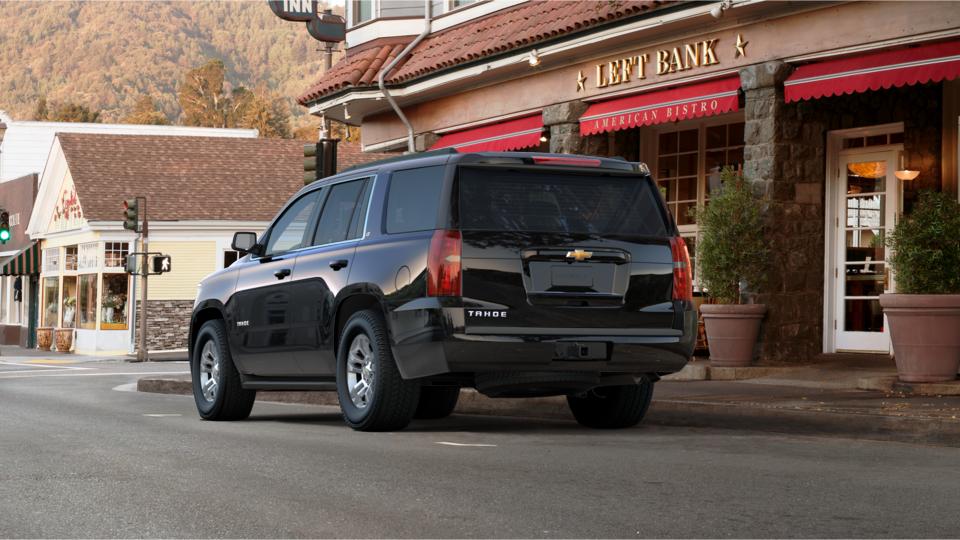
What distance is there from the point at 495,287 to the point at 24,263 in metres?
44.7

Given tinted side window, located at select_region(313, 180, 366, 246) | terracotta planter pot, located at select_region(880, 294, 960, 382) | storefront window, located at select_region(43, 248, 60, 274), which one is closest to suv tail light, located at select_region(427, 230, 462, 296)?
tinted side window, located at select_region(313, 180, 366, 246)

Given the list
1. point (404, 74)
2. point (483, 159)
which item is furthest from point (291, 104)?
point (483, 159)

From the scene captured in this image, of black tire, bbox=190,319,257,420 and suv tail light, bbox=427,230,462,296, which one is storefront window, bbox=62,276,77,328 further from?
suv tail light, bbox=427,230,462,296

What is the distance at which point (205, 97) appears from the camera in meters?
107

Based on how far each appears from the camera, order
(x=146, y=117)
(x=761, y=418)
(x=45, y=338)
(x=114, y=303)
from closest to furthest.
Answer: (x=761, y=418) → (x=114, y=303) → (x=45, y=338) → (x=146, y=117)

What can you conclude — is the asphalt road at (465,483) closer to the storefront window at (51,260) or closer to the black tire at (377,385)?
the black tire at (377,385)

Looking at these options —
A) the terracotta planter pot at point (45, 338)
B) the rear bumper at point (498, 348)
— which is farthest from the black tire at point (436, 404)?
the terracotta planter pot at point (45, 338)

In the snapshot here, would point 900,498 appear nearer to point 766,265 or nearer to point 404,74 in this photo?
point 766,265

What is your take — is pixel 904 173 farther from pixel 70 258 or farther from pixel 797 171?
pixel 70 258

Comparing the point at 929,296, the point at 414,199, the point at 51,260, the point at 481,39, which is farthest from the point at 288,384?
the point at 51,260

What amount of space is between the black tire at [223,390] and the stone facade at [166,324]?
105ft

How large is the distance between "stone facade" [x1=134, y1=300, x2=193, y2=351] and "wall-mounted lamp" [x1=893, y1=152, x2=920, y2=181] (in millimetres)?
30465

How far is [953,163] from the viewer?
16750 millimetres

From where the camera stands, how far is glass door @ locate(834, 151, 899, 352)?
689 inches
